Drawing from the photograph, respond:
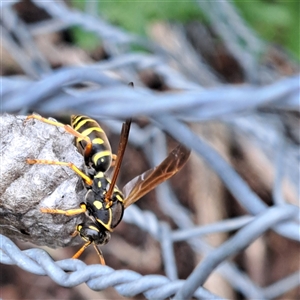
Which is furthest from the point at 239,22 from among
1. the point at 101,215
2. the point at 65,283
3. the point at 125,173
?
the point at 65,283

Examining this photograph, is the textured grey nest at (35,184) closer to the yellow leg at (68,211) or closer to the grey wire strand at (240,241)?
the yellow leg at (68,211)

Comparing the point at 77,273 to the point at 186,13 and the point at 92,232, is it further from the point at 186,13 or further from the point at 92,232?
the point at 186,13

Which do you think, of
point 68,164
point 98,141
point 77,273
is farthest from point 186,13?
point 77,273

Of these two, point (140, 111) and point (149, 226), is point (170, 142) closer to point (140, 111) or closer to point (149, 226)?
point (149, 226)

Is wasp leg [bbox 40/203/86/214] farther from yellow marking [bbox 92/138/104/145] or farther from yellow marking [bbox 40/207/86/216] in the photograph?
yellow marking [bbox 92/138/104/145]

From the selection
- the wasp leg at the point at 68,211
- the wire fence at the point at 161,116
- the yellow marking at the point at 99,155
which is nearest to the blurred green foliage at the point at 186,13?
the wire fence at the point at 161,116

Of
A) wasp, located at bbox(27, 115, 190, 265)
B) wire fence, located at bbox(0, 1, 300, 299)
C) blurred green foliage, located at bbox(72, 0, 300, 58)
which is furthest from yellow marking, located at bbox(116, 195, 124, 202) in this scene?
blurred green foliage, located at bbox(72, 0, 300, 58)
